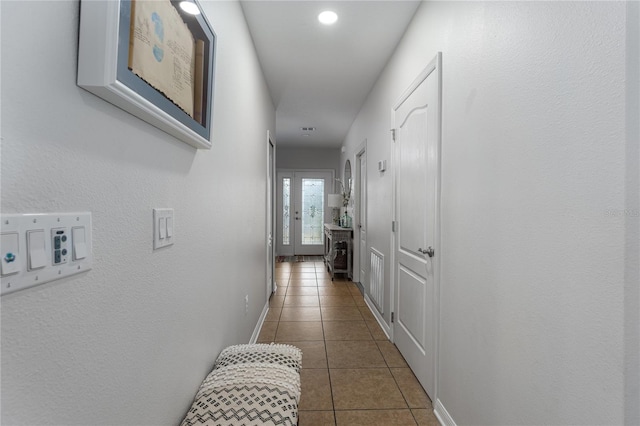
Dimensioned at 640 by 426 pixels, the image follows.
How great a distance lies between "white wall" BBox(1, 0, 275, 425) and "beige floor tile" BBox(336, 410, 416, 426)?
881mm

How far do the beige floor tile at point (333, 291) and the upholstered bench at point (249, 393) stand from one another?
9.61 ft

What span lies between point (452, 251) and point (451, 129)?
Answer: 66cm

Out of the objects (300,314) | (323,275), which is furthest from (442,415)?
(323,275)

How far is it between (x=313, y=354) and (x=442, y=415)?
111 centimetres

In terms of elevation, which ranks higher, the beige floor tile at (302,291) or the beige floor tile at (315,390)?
the beige floor tile at (302,291)

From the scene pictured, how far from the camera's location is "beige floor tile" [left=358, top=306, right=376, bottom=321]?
353 centimetres

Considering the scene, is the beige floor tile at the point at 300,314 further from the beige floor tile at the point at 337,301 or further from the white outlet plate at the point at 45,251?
the white outlet plate at the point at 45,251

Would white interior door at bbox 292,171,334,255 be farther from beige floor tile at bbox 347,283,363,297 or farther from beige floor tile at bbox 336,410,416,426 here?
beige floor tile at bbox 336,410,416,426

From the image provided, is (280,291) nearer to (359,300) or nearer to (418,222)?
(359,300)

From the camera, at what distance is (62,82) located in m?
0.60

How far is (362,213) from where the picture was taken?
14.9ft

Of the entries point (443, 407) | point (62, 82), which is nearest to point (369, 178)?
point (443, 407)

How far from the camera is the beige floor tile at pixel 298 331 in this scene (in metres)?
2.97

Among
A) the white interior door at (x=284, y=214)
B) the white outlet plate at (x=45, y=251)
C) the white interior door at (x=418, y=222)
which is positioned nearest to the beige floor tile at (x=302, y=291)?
the white interior door at (x=418, y=222)
